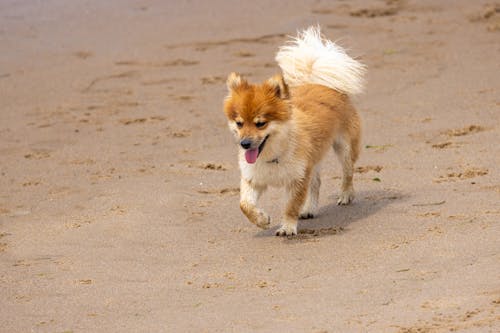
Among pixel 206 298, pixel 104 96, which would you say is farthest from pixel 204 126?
pixel 206 298

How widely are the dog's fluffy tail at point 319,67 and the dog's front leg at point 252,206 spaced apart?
3.68 ft

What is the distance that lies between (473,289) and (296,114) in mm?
2149

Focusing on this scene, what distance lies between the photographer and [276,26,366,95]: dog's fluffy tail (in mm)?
7395

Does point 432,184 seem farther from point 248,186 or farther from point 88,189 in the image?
point 88,189

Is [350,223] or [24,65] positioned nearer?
[350,223]

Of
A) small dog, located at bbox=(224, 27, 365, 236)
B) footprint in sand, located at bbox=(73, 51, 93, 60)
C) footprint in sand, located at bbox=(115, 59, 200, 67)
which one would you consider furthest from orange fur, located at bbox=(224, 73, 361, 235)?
footprint in sand, located at bbox=(73, 51, 93, 60)

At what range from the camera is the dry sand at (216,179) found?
207 inches

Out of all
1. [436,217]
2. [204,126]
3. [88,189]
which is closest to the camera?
[436,217]

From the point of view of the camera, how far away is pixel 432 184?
733 cm

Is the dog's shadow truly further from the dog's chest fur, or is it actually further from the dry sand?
the dog's chest fur

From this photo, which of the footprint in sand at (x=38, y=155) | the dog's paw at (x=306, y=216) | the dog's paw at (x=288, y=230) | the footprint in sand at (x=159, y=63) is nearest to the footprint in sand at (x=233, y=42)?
the footprint in sand at (x=159, y=63)

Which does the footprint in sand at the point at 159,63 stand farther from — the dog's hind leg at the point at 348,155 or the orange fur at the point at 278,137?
the orange fur at the point at 278,137

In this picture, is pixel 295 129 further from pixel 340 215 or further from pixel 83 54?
pixel 83 54

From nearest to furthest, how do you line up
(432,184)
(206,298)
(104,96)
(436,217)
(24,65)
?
1. (206,298)
2. (436,217)
3. (432,184)
4. (104,96)
5. (24,65)
